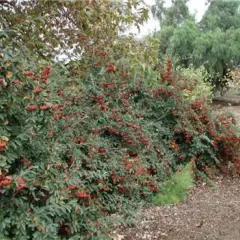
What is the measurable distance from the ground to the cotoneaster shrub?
0.23 meters

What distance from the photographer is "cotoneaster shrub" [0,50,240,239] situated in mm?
2861

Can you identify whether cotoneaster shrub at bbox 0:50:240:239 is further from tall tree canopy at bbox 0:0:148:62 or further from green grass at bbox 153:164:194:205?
tall tree canopy at bbox 0:0:148:62

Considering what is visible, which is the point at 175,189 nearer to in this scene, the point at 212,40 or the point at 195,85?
the point at 195,85

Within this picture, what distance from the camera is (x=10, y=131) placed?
2920mm

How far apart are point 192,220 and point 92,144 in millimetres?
1262

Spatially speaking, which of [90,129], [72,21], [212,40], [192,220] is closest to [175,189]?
[192,220]

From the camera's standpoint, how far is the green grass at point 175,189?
15.6 feet

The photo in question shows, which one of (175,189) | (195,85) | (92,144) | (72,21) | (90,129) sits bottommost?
(175,189)

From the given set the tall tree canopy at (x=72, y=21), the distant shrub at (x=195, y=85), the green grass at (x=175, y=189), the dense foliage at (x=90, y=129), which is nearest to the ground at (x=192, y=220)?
the green grass at (x=175, y=189)

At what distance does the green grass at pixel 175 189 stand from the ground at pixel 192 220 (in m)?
0.10

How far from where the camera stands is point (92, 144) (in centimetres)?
425

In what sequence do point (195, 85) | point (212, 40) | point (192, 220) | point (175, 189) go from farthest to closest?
1. point (212, 40)
2. point (195, 85)
3. point (175, 189)
4. point (192, 220)

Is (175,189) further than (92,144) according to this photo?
Yes

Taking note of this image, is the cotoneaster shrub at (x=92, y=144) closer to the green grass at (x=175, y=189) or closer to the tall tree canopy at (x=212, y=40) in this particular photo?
the green grass at (x=175, y=189)
